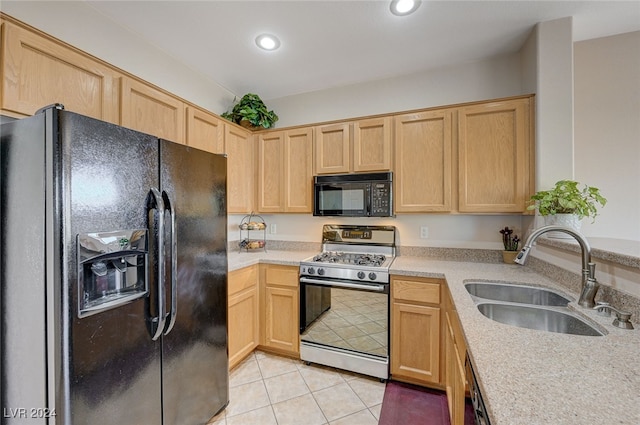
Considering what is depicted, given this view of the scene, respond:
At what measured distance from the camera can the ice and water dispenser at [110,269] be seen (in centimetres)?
103

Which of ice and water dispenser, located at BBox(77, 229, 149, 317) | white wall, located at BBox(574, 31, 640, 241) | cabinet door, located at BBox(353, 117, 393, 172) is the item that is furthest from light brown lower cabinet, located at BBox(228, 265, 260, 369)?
white wall, located at BBox(574, 31, 640, 241)

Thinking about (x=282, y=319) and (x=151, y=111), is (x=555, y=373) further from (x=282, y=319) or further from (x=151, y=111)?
(x=151, y=111)

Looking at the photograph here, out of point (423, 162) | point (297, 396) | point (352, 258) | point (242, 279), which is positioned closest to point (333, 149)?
point (423, 162)

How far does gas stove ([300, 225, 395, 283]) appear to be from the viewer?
81.3 inches

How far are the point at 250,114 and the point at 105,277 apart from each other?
2014 millimetres

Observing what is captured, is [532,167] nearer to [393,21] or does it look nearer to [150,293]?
[393,21]

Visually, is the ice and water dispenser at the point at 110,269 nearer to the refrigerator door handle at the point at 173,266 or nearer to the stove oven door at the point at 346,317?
the refrigerator door handle at the point at 173,266

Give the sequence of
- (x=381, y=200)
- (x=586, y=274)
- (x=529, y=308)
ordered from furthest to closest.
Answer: (x=381, y=200) < (x=529, y=308) < (x=586, y=274)

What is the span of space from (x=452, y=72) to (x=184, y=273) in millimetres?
2756

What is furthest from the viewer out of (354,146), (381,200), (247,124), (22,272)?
(247,124)

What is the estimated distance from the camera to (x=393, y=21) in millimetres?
1857

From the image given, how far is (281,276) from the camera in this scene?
2.36m

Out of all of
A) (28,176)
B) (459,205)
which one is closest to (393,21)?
(459,205)

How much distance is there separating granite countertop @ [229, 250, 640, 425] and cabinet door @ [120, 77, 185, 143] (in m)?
2.13
